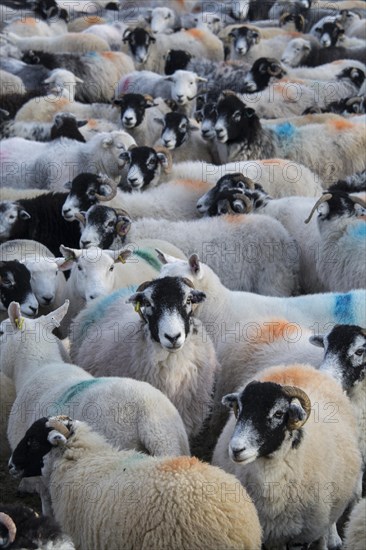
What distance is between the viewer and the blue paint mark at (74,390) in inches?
205

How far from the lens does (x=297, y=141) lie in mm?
9898

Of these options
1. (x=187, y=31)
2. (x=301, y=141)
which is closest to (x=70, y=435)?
(x=301, y=141)

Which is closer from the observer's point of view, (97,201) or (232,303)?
(232,303)

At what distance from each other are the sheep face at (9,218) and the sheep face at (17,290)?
51.7 inches

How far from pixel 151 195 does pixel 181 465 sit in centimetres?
460

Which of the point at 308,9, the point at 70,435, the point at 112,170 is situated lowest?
the point at 308,9

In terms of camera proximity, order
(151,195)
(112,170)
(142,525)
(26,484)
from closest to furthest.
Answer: (142,525) → (26,484) → (151,195) → (112,170)

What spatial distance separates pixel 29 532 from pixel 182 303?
204 cm

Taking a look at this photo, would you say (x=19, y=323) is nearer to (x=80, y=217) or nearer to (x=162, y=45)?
(x=80, y=217)

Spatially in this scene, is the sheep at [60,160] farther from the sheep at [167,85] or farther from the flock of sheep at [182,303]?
the sheep at [167,85]

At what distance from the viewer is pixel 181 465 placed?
13.9 ft

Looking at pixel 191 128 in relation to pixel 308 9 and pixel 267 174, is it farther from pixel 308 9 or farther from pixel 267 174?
pixel 308 9

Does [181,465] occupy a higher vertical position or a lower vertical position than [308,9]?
higher

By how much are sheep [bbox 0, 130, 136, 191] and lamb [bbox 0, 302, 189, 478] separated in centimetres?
380
